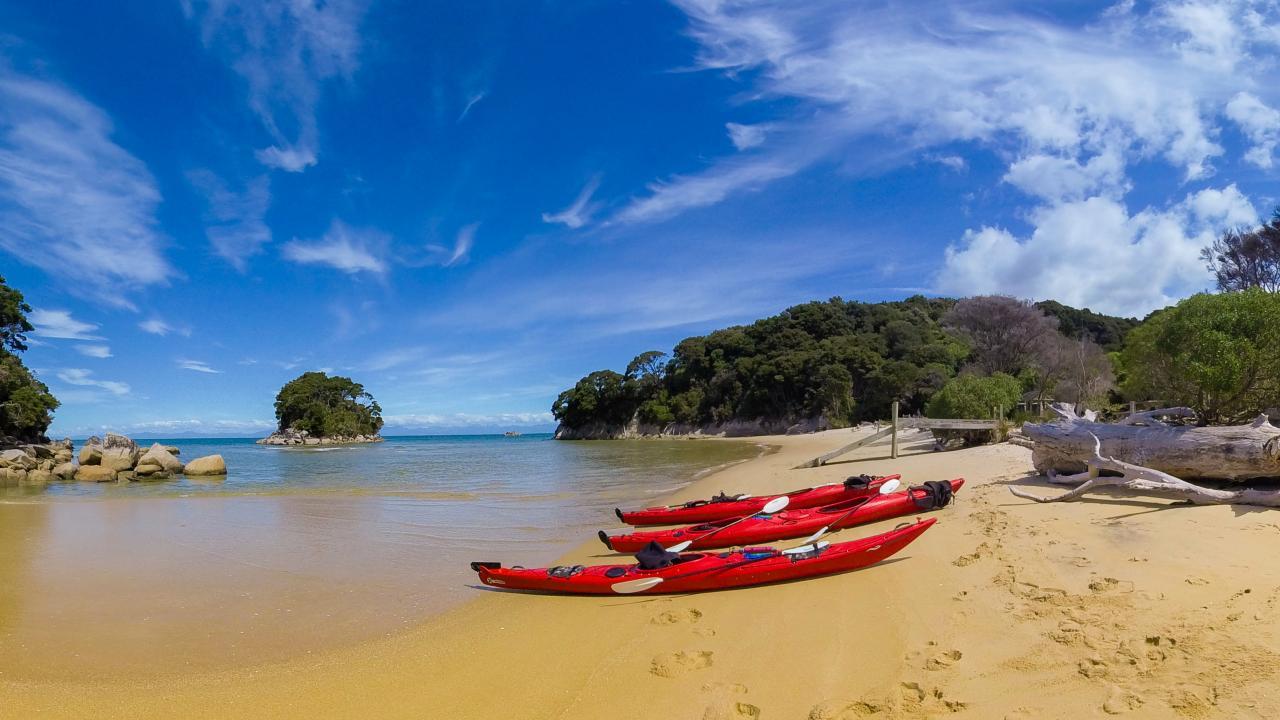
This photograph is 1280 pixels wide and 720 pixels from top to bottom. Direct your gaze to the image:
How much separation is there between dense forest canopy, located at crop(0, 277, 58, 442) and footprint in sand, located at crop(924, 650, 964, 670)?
44.5 m

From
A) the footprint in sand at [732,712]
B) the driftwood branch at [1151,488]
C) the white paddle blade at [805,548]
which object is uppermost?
the driftwood branch at [1151,488]

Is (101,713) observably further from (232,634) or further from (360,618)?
(360,618)

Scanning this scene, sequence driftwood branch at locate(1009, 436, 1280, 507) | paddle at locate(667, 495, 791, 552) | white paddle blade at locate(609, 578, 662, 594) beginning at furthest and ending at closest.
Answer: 1. paddle at locate(667, 495, 791, 552)
2. driftwood branch at locate(1009, 436, 1280, 507)
3. white paddle blade at locate(609, 578, 662, 594)

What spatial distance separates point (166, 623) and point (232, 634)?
3.25ft

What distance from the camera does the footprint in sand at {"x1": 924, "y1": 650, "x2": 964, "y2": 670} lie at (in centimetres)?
370

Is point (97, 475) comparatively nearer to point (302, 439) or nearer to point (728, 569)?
point (728, 569)

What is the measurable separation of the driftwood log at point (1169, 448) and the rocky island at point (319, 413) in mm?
78745

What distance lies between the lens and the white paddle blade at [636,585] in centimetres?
590

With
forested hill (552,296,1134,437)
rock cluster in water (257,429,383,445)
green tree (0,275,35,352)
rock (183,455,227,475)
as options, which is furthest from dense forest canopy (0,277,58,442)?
forested hill (552,296,1134,437)

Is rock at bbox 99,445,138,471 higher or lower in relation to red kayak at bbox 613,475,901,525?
higher

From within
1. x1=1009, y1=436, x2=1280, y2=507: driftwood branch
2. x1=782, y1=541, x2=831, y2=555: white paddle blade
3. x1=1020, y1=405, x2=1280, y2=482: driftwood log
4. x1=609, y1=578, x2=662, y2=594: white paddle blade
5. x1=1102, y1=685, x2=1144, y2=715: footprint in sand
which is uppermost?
x1=1020, y1=405, x2=1280, y2=482: driftwood log

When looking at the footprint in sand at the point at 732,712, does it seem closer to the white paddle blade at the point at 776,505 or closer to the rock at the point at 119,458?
the white paddle blade at the point at 776,505

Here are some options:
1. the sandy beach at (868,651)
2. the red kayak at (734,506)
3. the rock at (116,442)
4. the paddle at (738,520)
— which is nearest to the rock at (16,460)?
the rock at (116,442)

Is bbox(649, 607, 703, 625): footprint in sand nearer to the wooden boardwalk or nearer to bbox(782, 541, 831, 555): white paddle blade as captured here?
bbox(782, 541, 831, 555): white paddle blade
